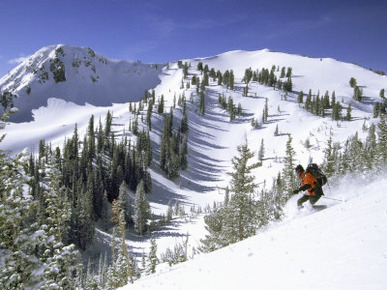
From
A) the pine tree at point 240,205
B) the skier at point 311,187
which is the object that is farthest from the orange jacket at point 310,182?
the pine tree at point 240,205

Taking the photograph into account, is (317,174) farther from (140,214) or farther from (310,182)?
A: (140,214)

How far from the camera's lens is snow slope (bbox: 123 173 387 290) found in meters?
5.21

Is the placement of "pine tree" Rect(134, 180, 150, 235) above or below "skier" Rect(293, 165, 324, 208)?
below

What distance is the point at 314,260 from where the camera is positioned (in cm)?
626

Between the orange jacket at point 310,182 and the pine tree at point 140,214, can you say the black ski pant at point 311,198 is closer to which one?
the orange jacket at point 310,182

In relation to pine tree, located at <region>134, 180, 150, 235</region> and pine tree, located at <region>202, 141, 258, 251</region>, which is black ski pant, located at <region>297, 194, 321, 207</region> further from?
pine tree, located at <region>134, 180, 150, 235</region>

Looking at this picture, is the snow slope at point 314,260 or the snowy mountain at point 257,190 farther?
the snowy mountain at point 257,190

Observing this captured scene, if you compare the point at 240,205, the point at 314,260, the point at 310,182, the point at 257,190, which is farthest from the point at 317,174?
the point at 257,190

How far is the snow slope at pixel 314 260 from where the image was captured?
5.21 m

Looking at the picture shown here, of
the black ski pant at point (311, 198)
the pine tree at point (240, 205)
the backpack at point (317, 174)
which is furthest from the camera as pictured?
the pine tree at point (240, 205)

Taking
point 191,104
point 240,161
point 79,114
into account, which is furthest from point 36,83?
point 240,161

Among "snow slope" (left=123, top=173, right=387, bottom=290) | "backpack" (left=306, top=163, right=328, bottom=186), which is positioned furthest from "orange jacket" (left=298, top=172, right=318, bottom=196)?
"snow slope" (left=123, top=173, right=387, bottom=290)

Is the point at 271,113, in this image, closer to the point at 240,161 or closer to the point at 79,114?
the point at 79,114

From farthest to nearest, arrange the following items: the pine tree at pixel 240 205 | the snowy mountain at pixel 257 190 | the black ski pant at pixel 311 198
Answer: the pine tree at pixel 240 205, the black ski pant at pixel 311 198, the snowy mountain at pixel 257 190
